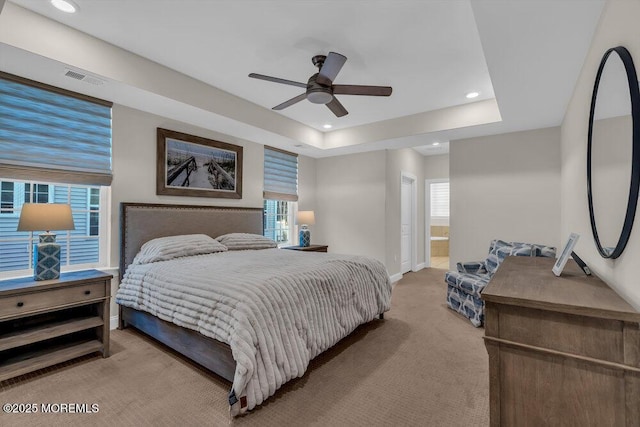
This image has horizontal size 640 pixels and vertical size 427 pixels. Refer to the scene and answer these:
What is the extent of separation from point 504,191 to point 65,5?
5.00 meters

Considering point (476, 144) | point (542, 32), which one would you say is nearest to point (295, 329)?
point (542, 32)

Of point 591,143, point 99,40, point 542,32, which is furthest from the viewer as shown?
point 99,40

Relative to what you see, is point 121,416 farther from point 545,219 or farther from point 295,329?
point 545,219

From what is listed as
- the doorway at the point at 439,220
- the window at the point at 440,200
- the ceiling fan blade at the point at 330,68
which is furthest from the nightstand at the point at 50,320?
the window at the point at 440,200

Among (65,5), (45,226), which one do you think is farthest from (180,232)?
(65,5)

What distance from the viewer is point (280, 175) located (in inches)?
205

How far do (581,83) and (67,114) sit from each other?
449 cm

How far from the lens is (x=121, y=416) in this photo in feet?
5.82

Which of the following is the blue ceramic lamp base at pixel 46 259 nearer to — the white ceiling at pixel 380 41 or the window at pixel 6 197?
the window at pixel 6 197

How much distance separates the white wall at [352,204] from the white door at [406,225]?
0.79 metres

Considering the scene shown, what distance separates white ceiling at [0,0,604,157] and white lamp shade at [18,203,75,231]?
4.78ft

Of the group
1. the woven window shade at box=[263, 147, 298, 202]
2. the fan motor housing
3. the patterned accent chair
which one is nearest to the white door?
the patterned accent chair

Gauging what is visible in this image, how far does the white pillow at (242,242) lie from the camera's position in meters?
3.86

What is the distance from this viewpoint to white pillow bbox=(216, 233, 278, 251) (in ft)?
12.7
